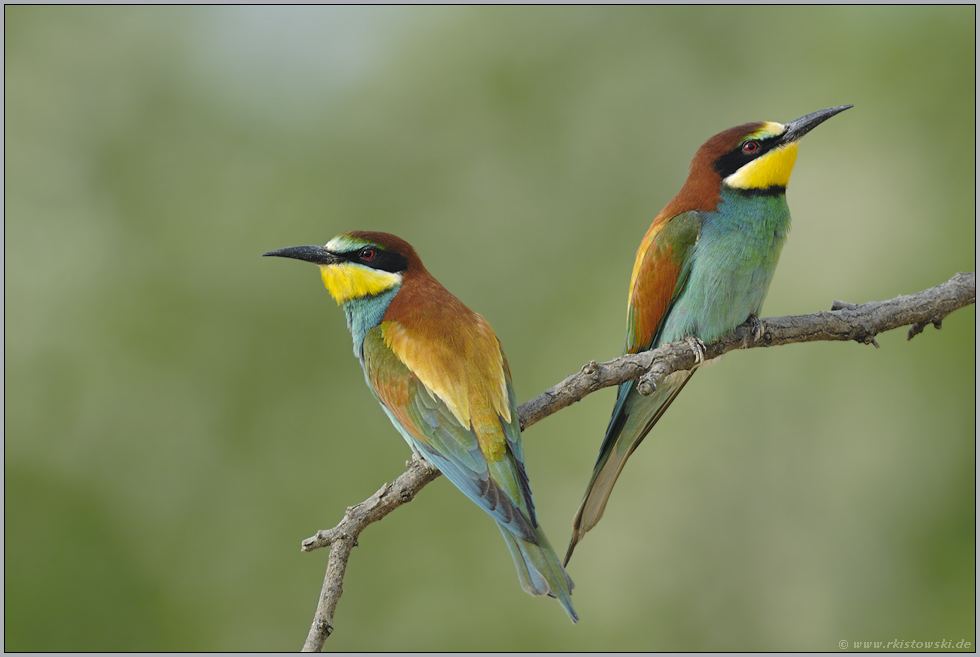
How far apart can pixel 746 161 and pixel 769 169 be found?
0.06 m

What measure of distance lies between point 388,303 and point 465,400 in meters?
0.37

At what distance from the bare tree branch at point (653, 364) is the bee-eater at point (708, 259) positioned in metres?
0.11

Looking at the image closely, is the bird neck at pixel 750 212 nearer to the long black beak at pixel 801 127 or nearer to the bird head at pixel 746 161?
the bird head at pixel 746 161

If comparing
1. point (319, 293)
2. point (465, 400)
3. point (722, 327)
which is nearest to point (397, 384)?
point (465, 400)

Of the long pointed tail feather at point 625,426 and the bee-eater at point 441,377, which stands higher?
the bee-eater at point 441,377

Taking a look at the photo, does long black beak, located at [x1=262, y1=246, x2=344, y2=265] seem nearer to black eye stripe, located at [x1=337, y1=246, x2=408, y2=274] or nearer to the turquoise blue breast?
black eye stripe, located at [x1=337, y1=246, x2=408, y2=274]

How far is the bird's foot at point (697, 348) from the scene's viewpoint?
1.95 metres

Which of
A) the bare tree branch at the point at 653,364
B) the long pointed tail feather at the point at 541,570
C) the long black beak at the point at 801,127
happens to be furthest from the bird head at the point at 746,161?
the long pointed tail feather at the point at 541,570

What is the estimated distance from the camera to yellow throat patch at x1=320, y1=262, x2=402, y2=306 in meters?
1.86

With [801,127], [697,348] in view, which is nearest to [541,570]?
[697,348]

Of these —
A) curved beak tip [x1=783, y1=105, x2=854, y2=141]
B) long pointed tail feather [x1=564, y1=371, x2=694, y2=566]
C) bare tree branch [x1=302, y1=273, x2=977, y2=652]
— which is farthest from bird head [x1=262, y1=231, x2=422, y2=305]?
curved beak tip [x1=783, y1=105, x2=854, y2=141]

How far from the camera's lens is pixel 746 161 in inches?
79.9

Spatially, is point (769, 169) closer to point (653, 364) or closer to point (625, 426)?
point (653, 364)

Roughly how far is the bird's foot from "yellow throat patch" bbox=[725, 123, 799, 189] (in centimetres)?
45
